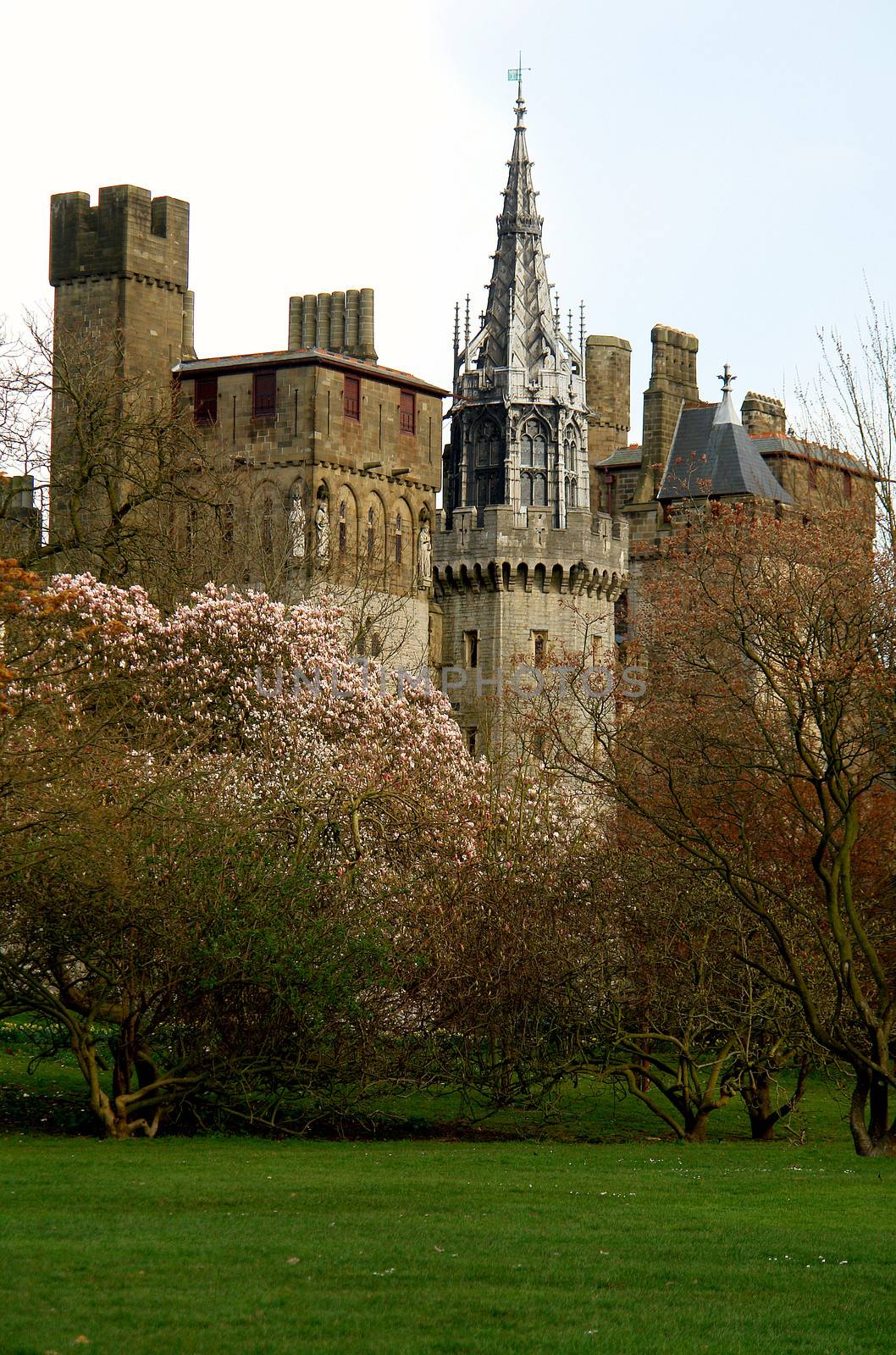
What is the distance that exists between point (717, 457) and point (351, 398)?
17797 mm

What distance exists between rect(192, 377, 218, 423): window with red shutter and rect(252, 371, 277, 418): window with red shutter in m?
1.24

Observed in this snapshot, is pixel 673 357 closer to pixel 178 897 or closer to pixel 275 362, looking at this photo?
pixel 275 362

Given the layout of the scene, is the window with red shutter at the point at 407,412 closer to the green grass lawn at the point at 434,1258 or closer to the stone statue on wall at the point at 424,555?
the stone statue on wall at the point at 424,555

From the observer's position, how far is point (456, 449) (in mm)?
73688

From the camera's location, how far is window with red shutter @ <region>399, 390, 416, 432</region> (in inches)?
2547

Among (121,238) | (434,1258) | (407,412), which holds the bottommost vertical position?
(434,1258)

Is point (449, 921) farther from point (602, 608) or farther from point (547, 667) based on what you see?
point (602, 608)

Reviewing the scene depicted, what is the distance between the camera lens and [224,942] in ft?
74.9

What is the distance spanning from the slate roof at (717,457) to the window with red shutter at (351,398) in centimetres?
1492

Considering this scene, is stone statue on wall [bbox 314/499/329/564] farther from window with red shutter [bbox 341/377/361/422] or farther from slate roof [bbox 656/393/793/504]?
slate roof [bbox 656/393/793/504]

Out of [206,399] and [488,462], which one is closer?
[206,399]

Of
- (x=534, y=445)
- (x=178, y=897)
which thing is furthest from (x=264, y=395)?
(x=178, y=897)

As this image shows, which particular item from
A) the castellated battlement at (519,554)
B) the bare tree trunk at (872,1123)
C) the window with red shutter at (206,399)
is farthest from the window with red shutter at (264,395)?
the bare tree trunk at (872,1123)

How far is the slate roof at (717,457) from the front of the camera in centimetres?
7281
